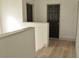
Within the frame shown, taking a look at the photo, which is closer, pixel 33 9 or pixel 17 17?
pixel 17 17

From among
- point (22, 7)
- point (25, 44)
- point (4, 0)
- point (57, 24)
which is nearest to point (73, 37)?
point (57, 24)

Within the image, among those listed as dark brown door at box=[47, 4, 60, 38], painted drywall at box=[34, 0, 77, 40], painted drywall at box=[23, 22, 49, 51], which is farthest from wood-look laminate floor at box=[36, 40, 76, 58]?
dark brown door at box=[47, 4, 60, 38]

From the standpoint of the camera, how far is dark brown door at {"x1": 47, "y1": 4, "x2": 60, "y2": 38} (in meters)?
7.44

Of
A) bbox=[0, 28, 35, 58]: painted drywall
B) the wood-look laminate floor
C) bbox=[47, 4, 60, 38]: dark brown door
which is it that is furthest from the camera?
bbox=[47, 4, 60, 38]: dark brown door

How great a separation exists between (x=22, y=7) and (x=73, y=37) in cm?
367

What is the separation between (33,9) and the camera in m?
7.62

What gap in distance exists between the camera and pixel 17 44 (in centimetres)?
217

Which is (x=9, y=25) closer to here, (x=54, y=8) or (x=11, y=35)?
A: (x=54, y=8)

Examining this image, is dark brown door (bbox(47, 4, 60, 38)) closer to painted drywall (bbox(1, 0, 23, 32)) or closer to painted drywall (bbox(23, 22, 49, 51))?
painted drywall (bbox(23, 22, 49, 51))

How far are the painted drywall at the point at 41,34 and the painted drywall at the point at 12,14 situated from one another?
1.53 feet

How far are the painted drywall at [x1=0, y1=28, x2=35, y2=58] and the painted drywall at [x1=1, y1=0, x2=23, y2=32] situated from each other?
3294 millimetres

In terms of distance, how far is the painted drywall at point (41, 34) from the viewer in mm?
5738

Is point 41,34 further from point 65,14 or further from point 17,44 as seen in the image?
point 17,44

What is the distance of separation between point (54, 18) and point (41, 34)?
2.15 metres
